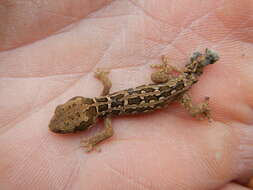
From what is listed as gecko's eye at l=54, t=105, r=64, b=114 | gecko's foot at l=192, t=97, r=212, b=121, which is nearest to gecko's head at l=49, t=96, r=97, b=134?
gecko's eye at l=54, t=105, r=64, b=114

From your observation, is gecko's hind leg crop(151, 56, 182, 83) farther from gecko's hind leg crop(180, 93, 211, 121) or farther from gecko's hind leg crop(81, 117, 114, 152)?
gecko's hind leg crop(81, 117, 114, 152)

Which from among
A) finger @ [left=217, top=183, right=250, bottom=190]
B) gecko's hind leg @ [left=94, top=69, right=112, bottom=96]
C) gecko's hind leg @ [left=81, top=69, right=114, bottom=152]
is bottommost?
finger @ [left=217, top=183, right=250, bottom=190]

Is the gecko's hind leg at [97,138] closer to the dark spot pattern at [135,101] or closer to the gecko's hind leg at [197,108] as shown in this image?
the dark spot pattern at [135,101]

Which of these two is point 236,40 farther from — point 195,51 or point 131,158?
point 131,158

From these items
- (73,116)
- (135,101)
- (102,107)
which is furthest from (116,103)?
(73,116)

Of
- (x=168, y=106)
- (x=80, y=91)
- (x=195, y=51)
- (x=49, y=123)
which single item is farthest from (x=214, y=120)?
(x=49, y=123)

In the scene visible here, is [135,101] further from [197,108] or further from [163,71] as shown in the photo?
[197,108]

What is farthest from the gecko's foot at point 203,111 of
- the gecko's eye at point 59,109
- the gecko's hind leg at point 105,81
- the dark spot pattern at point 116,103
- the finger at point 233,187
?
the gecko's eye at point 59,109
